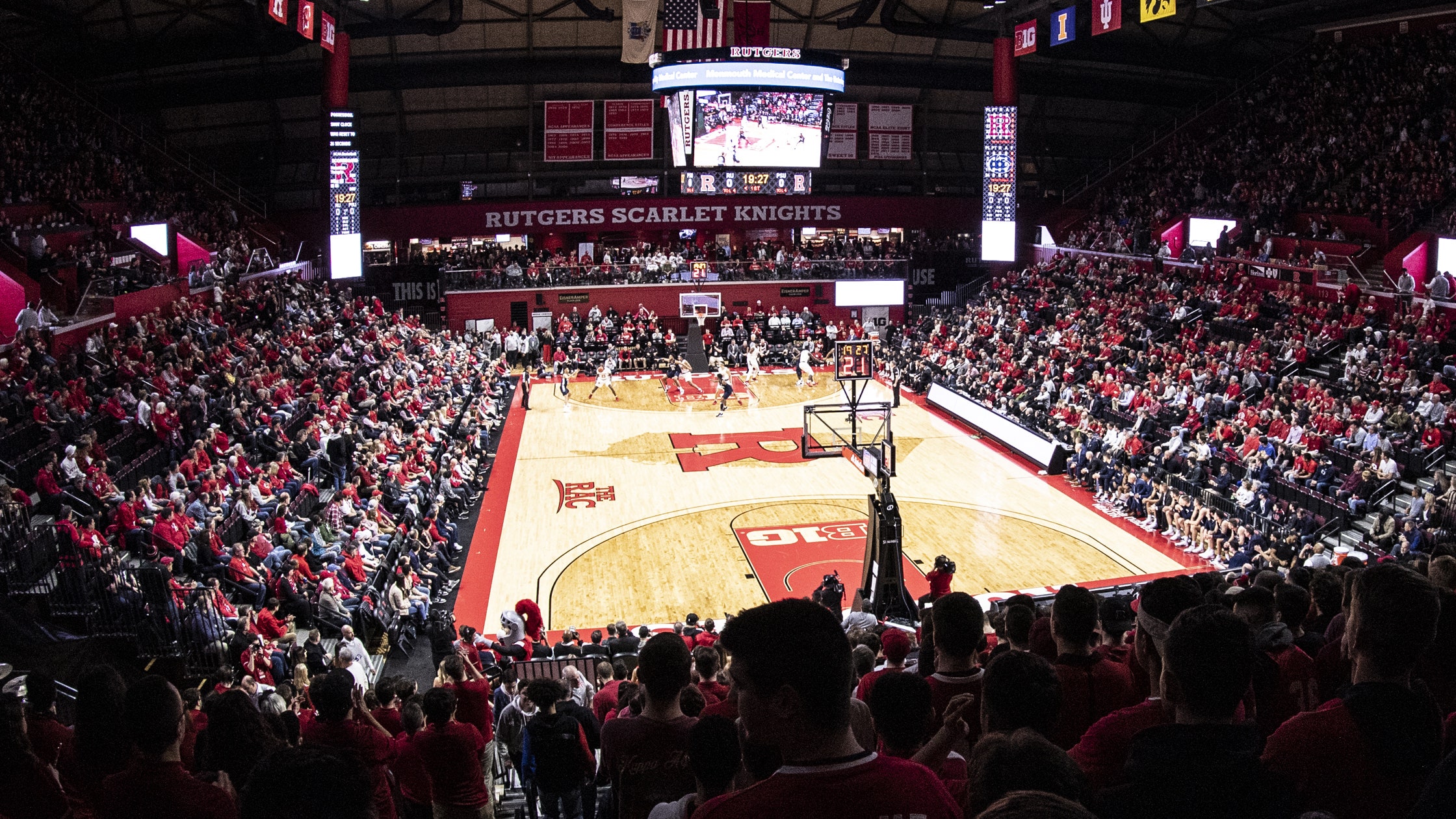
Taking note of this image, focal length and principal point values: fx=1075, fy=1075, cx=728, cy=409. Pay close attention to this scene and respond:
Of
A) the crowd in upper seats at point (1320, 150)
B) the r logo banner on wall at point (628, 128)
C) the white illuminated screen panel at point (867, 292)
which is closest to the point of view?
the crowd in upper seats at point (1320, 150)

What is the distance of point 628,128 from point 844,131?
8.87m

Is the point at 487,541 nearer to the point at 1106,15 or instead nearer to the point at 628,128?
the point at 1106,15

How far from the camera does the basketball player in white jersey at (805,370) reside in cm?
3434

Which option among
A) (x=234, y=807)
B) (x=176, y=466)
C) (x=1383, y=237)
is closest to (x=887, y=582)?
(x=176, y=466)

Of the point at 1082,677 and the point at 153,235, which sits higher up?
the point at 153,235

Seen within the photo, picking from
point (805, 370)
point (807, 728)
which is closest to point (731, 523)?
point (805, 370)

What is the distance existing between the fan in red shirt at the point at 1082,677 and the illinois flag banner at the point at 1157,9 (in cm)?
2221

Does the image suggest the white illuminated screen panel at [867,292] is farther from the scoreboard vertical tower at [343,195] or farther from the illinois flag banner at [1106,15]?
the scoreboard vertical tower at [343,195]

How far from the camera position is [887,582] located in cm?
1573

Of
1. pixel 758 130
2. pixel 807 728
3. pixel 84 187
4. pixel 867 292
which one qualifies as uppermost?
pixel 758 130

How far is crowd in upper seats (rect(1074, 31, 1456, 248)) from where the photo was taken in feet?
97.9

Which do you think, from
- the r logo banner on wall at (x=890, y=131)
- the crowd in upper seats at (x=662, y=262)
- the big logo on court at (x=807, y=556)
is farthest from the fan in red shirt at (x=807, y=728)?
the r logo banner on wall at (x=890, y=131)

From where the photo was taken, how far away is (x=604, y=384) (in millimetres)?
35656

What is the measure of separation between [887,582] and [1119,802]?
1302 centimetres
